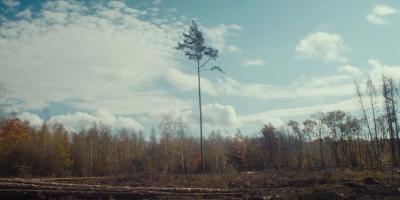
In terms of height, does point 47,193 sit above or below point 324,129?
below

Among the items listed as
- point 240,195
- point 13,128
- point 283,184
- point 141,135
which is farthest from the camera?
point 141,135

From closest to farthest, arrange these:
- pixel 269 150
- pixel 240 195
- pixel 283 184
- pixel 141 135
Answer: pixel 240 195 → pixel 283 184 → pixel 269 150 → pixel 141 135

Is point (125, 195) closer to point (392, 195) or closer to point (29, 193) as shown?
point (29, 193)

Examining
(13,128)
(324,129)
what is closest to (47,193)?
(13,128)

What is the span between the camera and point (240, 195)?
60.1 feet

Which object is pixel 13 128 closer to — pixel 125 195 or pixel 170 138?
pixel 170 138

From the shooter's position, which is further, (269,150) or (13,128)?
(269,150)

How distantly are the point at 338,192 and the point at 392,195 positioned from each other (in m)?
2.59

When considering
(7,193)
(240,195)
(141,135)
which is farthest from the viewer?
(141,135)

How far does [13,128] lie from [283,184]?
42235 millimetres

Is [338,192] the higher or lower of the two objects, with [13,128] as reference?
lower

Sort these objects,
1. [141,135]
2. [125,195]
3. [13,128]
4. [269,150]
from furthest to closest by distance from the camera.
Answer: [141,135] < [269,150] < [13,128] < [125,195]

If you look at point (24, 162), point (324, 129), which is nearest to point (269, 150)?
point (324, 129)

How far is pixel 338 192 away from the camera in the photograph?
17.8m
